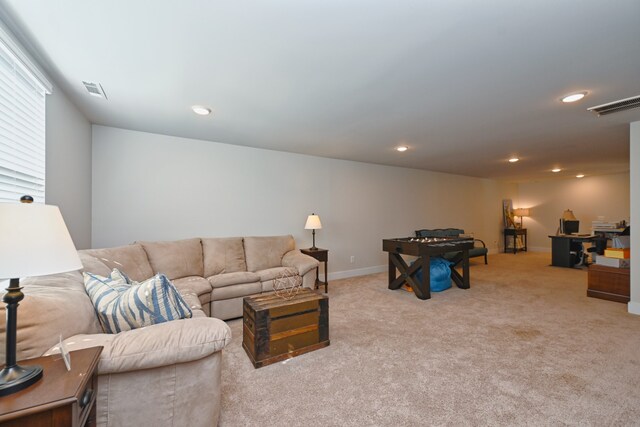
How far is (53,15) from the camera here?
4.92 ft

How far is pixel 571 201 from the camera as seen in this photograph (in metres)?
7.80

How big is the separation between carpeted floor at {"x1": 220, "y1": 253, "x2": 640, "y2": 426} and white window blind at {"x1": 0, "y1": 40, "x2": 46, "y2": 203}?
1921mm

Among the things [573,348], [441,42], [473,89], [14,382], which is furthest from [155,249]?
[573,348]

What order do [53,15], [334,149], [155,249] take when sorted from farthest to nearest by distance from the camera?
[334,149] → [155,249] → [53,15]

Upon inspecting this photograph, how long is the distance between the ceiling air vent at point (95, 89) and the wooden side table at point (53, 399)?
217cm

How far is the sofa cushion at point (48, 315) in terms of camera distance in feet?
3.54

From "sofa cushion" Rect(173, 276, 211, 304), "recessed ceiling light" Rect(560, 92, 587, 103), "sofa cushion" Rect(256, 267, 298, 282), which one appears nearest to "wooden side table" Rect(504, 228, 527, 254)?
"recessed ceiling light" Rect(560, 92, 587, 103)

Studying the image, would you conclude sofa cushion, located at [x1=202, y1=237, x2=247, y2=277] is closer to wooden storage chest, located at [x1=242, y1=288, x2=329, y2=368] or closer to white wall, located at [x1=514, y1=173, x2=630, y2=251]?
wooden storage chest, located at [x1=242, y1=288, x2=329, y2=368]

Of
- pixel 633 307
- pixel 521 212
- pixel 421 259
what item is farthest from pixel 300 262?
pixel 521 212

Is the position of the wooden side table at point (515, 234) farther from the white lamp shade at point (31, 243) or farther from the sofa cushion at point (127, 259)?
the white lamp shade at point (31, 243)

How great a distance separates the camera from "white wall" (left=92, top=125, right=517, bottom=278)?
3.47 meters

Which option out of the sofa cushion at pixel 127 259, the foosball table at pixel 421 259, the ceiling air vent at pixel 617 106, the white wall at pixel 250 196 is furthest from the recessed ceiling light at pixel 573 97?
the sofa cushion at pixel 127 259

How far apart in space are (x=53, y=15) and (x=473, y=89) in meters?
2.86

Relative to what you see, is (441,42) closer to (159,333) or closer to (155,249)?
(159,333)
